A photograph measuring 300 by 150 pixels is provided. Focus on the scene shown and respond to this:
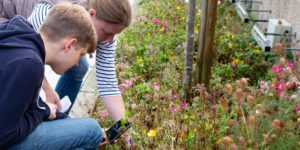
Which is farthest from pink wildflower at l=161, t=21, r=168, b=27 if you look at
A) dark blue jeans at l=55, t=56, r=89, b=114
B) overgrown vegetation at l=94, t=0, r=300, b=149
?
dark blue jeans at l=55, t=56, r=89, b=114

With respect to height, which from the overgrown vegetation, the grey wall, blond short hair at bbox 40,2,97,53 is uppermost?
blond short hair at bbox 40,2,97,53

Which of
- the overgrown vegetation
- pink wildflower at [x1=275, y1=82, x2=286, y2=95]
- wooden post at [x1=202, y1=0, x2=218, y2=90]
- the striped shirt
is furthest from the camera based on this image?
wooden post at [x1=202, y1=0, x2=218, y2=90]

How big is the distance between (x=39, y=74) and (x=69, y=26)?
0.33 meters

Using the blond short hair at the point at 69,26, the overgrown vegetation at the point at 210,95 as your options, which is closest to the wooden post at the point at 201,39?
the overgrown vegetation at the point at 210,95

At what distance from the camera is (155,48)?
182 inches

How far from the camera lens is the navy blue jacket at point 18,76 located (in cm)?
185

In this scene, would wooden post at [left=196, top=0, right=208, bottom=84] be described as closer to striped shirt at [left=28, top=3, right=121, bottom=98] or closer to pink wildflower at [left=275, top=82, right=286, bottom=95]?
striped shirt at [left=28, top=3, right=121, bottom=98]

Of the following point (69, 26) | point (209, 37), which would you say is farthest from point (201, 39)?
point (69, 26)

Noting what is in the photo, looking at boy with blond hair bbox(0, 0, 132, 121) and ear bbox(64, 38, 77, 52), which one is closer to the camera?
ear bbox(64, 38, 77, 52)

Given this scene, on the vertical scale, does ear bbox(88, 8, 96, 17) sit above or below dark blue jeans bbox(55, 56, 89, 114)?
above

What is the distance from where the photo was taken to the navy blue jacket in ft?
6.07

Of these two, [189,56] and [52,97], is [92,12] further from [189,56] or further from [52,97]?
[189,56]

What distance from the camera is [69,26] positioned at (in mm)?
2156

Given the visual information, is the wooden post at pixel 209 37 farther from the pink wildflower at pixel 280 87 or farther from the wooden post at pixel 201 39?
the pink wildflower at pixel 280 87
